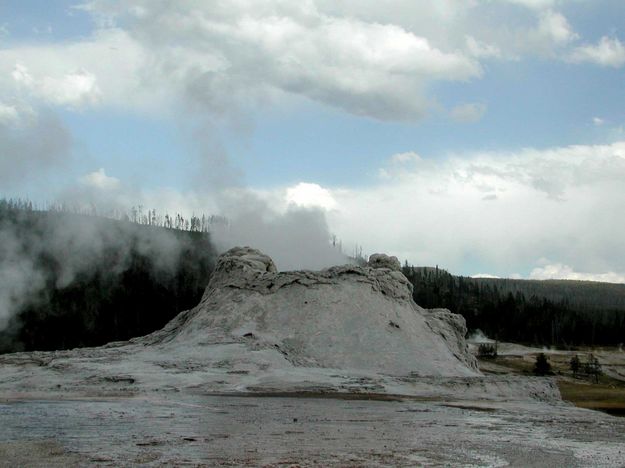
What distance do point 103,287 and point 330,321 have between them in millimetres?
52153

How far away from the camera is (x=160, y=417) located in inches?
837

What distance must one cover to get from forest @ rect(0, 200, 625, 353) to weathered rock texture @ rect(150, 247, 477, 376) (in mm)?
38158

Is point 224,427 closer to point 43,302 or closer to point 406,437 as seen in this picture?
point 406,437

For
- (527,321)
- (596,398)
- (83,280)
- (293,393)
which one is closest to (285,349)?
(293,393)

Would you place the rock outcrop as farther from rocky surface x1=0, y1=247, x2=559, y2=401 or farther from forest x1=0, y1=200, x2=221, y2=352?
forest x1=0, y1=200, x2=221, y2=352

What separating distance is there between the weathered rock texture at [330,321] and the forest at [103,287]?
125 feet

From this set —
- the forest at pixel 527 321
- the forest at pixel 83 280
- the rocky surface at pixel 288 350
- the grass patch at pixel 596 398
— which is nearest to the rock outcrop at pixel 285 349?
the rocky surface at pixel 288 350

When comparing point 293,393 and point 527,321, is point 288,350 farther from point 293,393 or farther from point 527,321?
point 527,321

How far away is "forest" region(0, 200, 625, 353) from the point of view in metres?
75.2

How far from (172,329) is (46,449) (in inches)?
1034

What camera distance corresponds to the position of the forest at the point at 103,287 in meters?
75.2

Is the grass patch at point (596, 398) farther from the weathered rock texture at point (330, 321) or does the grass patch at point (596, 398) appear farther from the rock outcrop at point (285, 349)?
the weathered rock texture at point (330, 321)

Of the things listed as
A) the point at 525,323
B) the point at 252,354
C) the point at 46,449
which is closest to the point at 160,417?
the point at 46,449

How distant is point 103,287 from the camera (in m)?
84.2
